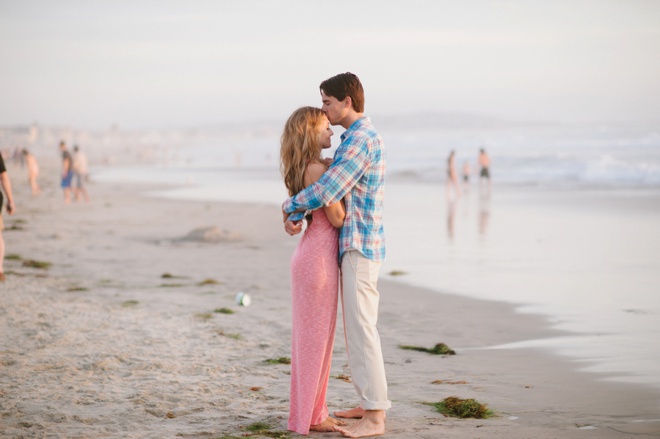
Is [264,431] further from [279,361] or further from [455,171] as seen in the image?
[455,171]

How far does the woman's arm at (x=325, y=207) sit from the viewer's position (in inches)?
180

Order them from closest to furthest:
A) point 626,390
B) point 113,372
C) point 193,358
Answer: point 626,390
point 113,372
point 193,358

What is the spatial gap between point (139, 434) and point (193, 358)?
1.89m

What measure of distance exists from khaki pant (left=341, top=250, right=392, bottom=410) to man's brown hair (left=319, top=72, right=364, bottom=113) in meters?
0.86

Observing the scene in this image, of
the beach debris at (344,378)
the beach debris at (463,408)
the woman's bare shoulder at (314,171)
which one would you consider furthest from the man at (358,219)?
the beach debris at (344,378)

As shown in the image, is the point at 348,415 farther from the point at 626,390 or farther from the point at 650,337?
the point at 650,337

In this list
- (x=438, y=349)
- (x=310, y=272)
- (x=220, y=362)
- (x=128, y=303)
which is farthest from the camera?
(x=128, y=303)

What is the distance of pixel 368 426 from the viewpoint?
4.69m

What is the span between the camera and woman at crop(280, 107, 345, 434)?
15.1 feet

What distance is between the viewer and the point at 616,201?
2256 centimetres

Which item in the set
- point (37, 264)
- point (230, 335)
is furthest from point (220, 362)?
point (37, 264)

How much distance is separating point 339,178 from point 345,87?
0.52 metres

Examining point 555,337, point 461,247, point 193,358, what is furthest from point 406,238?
point 193,358

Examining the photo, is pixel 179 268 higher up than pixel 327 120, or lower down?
lower down
